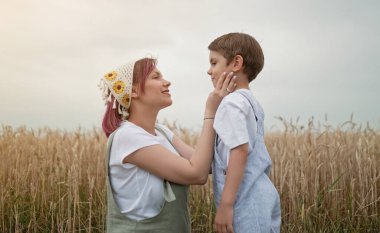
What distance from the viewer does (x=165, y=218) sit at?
1.96 m

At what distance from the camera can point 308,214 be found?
3736mm

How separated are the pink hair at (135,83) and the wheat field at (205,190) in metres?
1.75

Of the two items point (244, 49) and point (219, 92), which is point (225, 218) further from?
point (244, 49)

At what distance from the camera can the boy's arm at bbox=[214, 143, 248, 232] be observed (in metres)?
1.79

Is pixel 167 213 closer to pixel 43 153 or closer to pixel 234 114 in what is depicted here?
pixel 234 114

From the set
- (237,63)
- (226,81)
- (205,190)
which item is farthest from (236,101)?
(205,190)

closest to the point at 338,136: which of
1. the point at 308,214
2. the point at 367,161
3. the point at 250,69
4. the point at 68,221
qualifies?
the point at 367,161

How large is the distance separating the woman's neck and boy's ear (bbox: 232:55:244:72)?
0.41 meters

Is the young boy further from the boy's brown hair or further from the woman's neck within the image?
the woman's neck

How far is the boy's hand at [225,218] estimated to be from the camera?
181 centimetres

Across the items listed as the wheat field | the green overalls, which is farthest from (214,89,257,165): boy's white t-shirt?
the wheat field

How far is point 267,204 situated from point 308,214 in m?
2.00

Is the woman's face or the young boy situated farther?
the woman's face

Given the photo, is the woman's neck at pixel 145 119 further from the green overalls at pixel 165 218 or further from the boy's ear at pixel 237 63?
the boy's ear at pixel 237 63
